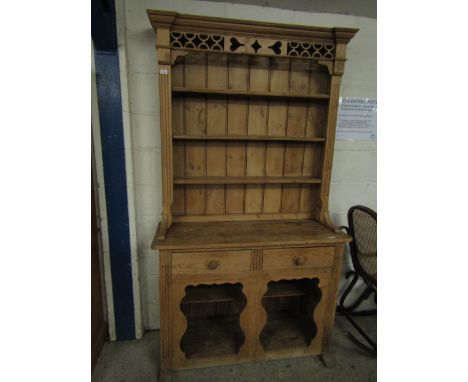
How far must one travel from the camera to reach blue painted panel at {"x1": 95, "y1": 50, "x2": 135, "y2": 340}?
146 centimetres

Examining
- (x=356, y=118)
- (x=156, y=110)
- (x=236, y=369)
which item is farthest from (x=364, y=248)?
(x=156, y=110)

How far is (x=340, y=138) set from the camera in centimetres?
182

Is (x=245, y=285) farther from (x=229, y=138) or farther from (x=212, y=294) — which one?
(x=229, y=138)

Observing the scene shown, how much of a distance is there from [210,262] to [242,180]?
1.76 ft

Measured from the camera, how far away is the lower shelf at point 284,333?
1668mm

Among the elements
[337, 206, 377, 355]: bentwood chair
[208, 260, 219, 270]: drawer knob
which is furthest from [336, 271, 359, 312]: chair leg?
[208, 260, 219, 270]: drawer knob

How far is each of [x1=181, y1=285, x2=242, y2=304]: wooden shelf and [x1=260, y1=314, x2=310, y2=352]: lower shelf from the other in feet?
1.34

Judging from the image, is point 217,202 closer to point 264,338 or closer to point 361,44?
point 264,338

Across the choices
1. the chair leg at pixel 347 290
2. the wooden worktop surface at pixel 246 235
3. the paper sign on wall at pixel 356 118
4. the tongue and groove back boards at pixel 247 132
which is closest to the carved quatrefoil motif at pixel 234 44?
the tongue and groove back boards at pixel 247 132

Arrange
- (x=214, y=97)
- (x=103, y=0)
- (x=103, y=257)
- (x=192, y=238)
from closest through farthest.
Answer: (x=103, y=0)
(x=192, y=238)
(x=214, y=97)
(x=103, y=257)

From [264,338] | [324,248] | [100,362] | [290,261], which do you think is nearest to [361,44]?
[324,248]

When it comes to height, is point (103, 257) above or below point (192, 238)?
below

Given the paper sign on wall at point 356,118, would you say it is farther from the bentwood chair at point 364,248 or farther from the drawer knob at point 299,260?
the drawer knob at point 299,260

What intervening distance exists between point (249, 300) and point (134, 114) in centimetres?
135
